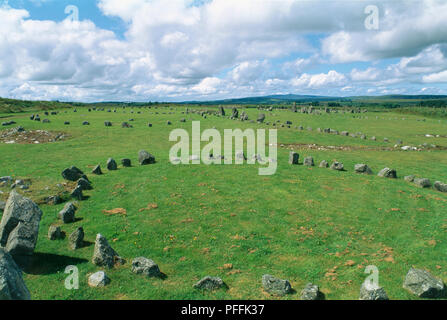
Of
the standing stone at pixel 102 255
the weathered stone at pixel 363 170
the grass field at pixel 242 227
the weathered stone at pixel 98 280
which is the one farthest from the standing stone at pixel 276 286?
the weathered stone at pixel 363 170

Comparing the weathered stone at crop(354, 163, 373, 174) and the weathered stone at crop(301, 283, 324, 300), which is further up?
the weathered stone at crop(354, 163, 373, 174)

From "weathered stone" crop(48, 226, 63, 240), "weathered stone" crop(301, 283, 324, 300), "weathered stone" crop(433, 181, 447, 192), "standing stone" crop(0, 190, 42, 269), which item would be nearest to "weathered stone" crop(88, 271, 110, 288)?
"standing stone" crop(0, 190, 42, 269)

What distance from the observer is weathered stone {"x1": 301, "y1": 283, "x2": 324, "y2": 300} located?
11289 millimetres

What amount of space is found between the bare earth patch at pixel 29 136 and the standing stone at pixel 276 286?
45373mm

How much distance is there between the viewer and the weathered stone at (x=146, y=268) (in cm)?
1273

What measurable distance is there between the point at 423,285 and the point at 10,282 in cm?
1514

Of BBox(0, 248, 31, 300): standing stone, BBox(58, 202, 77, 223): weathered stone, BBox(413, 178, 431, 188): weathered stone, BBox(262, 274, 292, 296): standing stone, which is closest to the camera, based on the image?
BBox(0, 248, 31, 300): standing stone

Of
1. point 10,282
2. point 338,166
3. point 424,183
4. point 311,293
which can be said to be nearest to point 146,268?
point 10,282

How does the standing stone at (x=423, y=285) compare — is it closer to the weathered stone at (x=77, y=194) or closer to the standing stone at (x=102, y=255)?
the standing stone at (x=102, y=255)

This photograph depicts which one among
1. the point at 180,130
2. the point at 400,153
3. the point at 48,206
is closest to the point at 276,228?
the point at 48,206

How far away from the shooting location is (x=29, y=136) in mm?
47812

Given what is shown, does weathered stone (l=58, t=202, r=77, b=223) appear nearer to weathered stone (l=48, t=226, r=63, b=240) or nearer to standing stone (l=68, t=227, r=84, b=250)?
weathered stone (l=48, t=226, r=63, b=240)

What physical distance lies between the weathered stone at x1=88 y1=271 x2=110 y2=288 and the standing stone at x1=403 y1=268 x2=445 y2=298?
12.6 m
